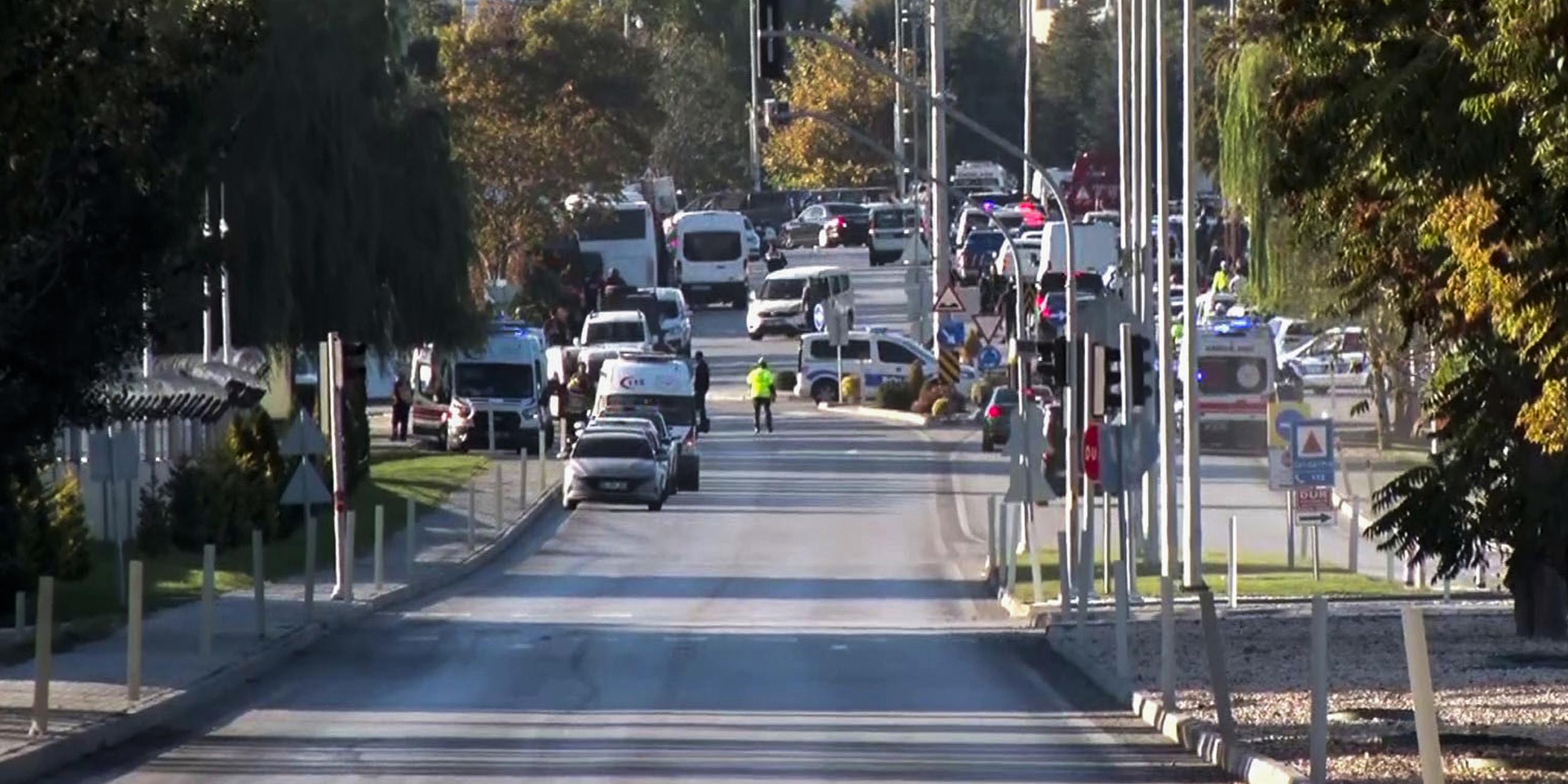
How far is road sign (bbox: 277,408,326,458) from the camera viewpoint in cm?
2939

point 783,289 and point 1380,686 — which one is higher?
point 783,289

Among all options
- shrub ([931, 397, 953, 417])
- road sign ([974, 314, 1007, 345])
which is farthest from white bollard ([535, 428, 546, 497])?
shrub ([931, 397, 953, 417])

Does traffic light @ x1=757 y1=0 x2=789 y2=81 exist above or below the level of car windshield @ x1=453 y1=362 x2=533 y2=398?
above

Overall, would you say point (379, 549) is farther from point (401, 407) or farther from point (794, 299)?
point (794, 299)

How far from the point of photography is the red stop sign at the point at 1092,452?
26266mm

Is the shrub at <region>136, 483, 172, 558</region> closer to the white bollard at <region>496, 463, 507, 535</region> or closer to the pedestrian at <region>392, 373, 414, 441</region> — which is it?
the white bollard at <region>496, 463, 507, 535</region>

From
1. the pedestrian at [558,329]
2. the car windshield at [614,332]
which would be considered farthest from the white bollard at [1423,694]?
the pedestrian at [558,329]

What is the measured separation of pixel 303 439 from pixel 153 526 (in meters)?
7.43

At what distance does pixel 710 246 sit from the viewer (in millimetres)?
88438

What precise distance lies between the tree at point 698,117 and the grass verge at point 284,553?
59.7 meters

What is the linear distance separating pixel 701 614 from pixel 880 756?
1398 cm

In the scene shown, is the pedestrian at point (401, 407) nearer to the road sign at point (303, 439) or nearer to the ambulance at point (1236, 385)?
the ambulance at point (1236, 385)

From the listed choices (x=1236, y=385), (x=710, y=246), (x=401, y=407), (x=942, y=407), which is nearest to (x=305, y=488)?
(x=1236, y=385)

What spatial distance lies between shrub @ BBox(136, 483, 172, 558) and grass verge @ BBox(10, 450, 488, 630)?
0.18 meters
